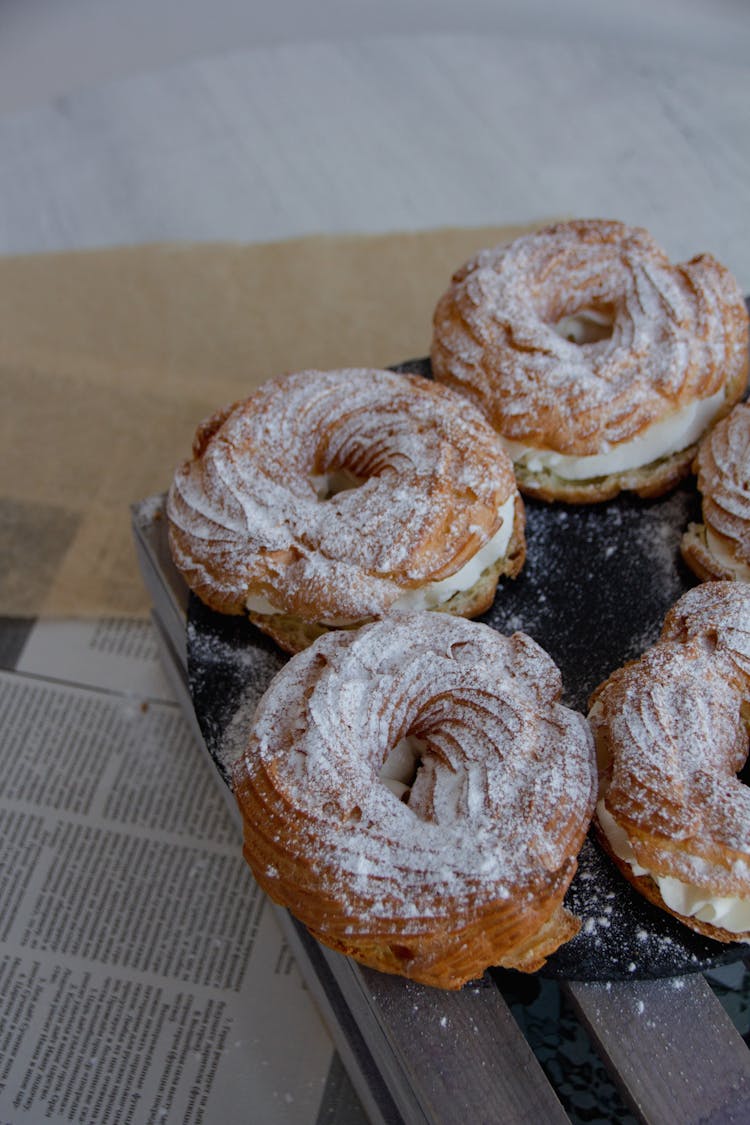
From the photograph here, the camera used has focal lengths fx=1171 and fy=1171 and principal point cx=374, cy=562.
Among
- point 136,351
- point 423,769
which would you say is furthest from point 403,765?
point 136,351

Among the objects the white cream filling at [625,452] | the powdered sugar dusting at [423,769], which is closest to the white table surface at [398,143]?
the white cream filling at [625,452]

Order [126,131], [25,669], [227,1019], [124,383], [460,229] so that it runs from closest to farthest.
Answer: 1. [227,1019]
2. [25,669]
3. [124,383]
4. [460,229]
5. [126,131]

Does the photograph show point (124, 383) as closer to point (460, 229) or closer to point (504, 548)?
point (460, 229)

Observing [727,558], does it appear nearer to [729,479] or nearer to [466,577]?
[729,479]

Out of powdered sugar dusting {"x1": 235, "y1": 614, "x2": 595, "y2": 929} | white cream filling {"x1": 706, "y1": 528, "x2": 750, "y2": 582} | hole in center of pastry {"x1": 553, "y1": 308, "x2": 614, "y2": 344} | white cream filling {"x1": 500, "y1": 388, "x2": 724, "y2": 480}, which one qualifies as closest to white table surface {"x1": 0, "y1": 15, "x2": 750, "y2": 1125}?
hole in center of pastry {"x1": 553, "y1": 308, "x2": 614, "y2": 344}

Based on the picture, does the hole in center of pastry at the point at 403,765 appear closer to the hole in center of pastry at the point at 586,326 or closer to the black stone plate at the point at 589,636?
the black stone plate at the point at 589,636

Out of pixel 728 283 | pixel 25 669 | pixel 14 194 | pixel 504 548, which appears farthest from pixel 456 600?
pixel 14 194

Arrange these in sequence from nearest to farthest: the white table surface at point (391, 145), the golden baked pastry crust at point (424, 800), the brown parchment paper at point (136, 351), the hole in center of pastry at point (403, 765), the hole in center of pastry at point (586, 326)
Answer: the golden baked pastry crust at point (424, 800), the hole in center of pastry at point (403, 765), the hole in center of pastry at point (586, 326), the brown parchment paper at point (136, 351), the white table surface at point (391, 145)

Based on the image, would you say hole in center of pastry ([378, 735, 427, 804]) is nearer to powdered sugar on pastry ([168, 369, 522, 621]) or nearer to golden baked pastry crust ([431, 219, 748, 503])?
powdered sugar on pastry ([168, 369, 522, 621])
